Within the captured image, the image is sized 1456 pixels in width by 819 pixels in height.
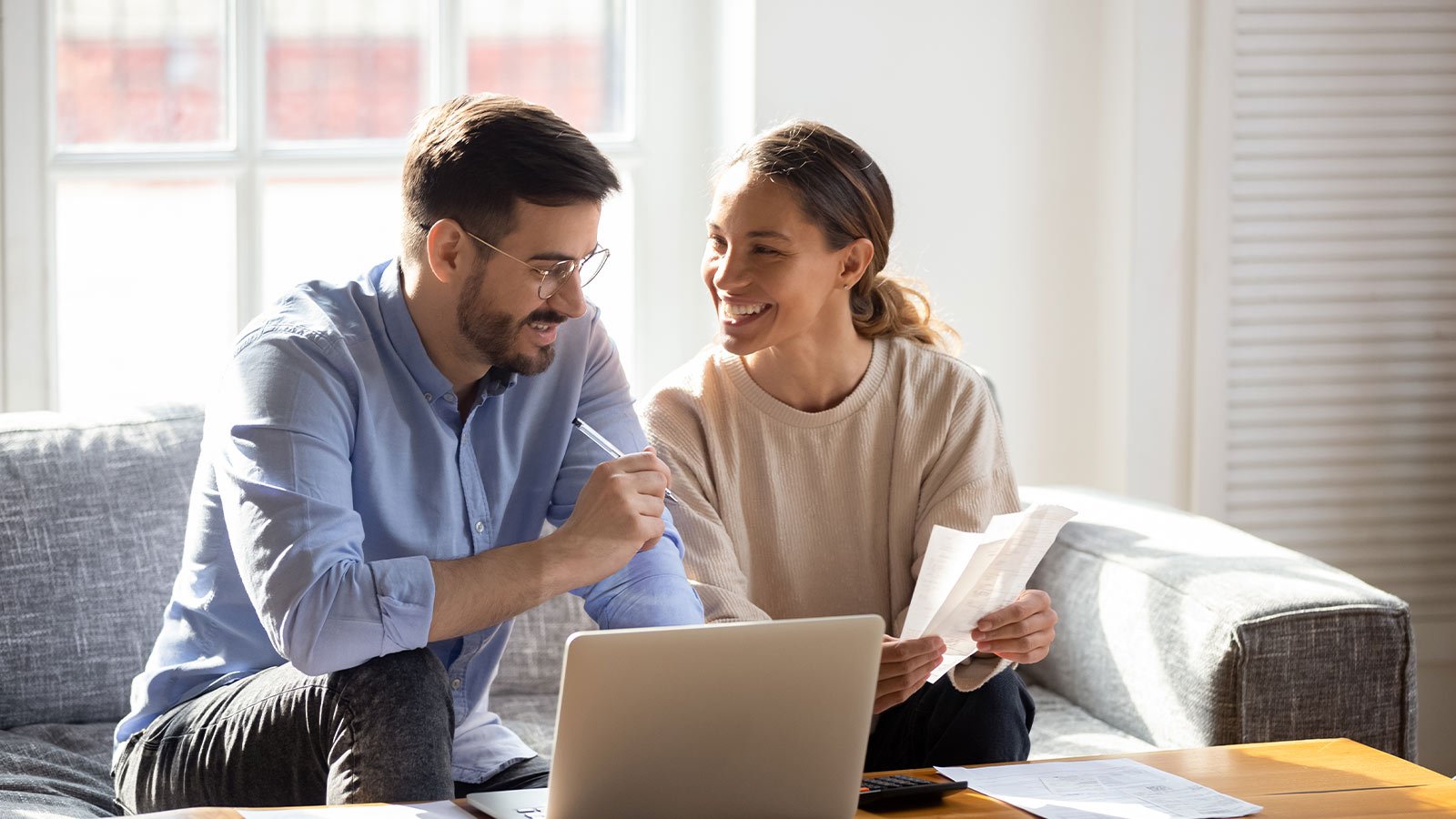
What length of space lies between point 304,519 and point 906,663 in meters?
0.62

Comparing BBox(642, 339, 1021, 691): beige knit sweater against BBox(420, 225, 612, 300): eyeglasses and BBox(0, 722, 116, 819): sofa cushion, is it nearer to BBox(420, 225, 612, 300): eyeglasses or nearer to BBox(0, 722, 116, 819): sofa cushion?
BBox(420, 225, 612, 300): eyeglasses

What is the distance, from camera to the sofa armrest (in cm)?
180

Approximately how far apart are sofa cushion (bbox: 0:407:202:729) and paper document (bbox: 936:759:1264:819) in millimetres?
1137

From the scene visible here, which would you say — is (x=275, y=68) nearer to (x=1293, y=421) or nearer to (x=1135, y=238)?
(x=1135, y=238)

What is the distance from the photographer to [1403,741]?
6.02ft

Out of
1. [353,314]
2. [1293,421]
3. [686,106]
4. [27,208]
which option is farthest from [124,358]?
[1293,421]

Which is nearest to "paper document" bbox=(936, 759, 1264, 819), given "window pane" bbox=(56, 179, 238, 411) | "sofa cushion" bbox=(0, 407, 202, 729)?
"sofa cushion" bbox=(0, 407, 202, 729)

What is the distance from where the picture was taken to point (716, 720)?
3.68 ft

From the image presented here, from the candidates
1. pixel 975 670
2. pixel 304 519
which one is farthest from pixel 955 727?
pixel 304 519

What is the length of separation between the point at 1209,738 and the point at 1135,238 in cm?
115

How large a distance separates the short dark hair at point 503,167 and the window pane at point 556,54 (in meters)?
1.23

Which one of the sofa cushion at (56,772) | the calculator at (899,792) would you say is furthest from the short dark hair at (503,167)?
the sofa cushion at (56,772)

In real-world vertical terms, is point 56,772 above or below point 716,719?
below

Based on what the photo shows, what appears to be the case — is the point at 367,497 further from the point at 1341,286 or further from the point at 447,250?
the point at 1341,286
